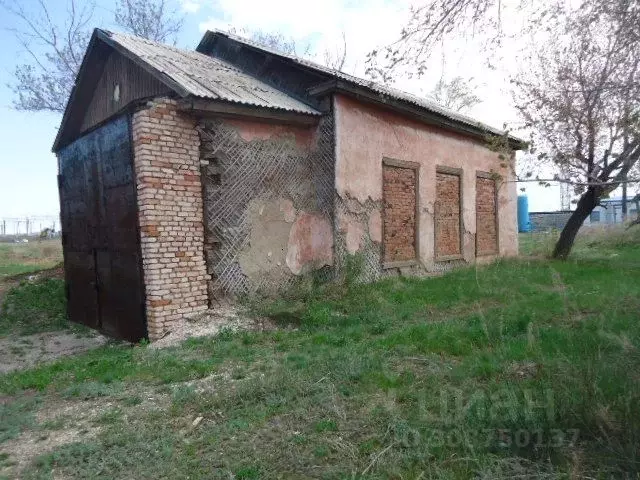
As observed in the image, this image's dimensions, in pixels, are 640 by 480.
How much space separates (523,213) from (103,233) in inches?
1072

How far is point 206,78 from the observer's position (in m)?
7.22

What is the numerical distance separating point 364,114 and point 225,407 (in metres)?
6.05

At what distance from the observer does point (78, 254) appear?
326 inches

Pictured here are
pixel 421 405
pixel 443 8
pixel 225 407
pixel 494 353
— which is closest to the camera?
pixel 421 405

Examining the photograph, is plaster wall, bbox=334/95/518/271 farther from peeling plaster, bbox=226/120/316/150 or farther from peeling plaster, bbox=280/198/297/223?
peeling plaster, bbox=280/198/297/223

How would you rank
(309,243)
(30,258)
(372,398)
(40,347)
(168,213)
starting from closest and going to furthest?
(372,398) < (168,213) < (40,347) < (309,243) < (30,258)

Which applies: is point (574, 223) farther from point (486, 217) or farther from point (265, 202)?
point (265, 202)

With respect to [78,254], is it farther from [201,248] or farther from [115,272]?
[201,248]

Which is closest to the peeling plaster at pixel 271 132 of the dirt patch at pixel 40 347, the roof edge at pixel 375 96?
the roof edge at pixel 375 96

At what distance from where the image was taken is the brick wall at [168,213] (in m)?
6.05

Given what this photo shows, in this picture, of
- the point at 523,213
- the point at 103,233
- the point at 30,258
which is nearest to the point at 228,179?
the point at 103,233

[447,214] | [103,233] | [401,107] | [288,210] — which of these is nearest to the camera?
[103,233]

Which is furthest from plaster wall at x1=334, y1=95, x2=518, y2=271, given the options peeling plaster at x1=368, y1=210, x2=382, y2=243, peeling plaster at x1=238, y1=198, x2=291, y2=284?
peeling plaster at x1=238, y1=198, x2=291, y2=284

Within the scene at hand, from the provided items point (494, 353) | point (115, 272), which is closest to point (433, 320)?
point (494, 353)
